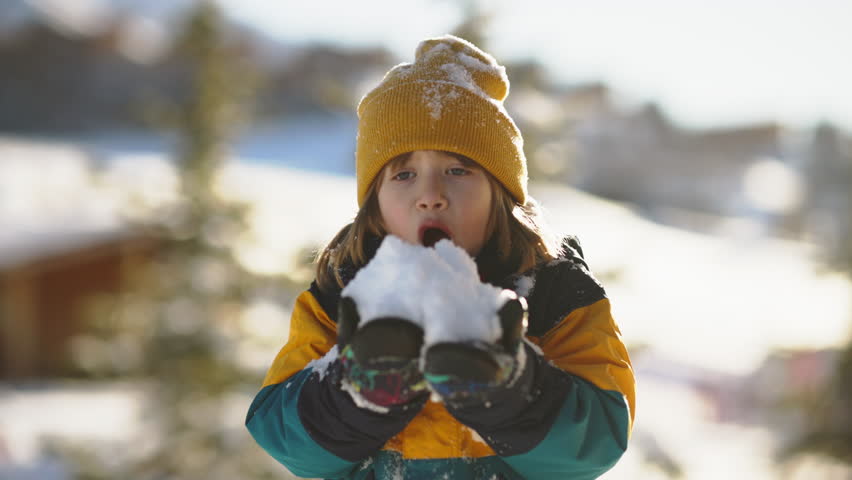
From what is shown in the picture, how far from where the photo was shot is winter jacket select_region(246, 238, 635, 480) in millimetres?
1159

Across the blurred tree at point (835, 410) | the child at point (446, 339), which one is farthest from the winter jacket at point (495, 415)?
the blurred tree at point (835, 410)

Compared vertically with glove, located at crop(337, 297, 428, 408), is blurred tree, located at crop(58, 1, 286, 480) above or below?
below

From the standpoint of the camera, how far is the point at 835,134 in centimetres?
1988

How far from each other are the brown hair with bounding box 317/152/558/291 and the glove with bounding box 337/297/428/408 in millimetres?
367

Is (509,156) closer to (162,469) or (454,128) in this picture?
(454,128)

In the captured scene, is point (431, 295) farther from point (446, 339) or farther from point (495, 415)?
point (495, 415)

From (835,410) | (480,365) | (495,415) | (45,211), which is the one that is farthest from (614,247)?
(45,211)

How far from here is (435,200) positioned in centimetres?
132

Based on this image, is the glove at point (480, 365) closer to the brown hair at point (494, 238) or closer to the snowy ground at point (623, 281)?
the brown hair at point (494, 238)

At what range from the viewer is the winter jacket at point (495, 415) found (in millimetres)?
1159

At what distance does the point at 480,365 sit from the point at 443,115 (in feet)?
1.99

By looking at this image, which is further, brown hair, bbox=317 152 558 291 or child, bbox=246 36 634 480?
brown hair, bbox=317 152 558 291

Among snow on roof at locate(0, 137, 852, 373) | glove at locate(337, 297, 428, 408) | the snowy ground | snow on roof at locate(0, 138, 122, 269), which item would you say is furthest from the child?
snow on roof at locate(0, 138, 122, 269)

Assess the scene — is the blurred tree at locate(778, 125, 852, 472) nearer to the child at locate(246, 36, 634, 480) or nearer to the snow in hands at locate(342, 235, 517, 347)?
the child at locate(246, 36, 634, 480)
